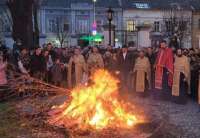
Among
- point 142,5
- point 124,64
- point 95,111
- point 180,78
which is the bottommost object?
point 95,111

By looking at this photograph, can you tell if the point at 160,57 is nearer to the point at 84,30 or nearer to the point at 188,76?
the point at 188,76

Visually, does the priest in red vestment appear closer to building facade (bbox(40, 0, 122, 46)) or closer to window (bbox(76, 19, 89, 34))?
building facade (bbox(40, 0, 122, 46))

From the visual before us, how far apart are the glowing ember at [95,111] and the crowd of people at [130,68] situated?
4.46 meters

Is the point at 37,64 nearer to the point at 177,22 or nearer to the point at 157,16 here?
the point at 177,22

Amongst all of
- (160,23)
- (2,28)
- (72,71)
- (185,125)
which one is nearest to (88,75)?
(72,71)

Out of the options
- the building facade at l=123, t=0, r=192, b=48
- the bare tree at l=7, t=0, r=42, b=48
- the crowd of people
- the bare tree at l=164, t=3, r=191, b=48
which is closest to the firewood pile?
the crowd of people

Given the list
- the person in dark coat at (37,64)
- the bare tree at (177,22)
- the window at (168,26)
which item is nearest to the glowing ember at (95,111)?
the person in dark coat at (37,64)

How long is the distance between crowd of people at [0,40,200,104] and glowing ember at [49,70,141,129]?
4.46 m

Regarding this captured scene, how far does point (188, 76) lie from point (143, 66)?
5.56 ft

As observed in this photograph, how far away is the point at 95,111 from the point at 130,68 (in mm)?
6954

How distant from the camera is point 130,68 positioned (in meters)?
17.5

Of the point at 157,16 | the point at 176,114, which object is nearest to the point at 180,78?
the point at 176,114

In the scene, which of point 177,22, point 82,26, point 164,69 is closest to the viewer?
point 164,69

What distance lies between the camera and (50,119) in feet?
36.1
